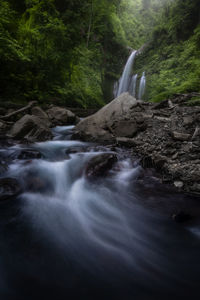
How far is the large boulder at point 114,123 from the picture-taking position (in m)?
6.07

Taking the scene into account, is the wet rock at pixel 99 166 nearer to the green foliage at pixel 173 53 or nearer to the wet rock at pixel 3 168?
the wet rock at pixel 3 168

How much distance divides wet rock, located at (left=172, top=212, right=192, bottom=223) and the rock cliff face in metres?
0.70

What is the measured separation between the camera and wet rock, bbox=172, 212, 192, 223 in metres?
2.46

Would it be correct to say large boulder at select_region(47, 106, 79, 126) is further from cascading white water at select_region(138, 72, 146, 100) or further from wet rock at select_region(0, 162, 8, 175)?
cascading white water at select_region(138, 72, 146, 100)

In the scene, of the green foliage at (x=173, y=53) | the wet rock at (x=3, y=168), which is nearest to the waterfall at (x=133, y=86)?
the green foliage at (x=173, y=53)

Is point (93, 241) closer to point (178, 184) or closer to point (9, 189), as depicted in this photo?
point (9, 189)

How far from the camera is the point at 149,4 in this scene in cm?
3127

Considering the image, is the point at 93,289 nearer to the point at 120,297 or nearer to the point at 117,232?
the point at 120,297

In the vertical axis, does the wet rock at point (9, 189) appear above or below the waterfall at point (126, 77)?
below

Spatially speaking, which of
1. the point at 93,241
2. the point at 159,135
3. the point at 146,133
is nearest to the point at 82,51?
the point at 146,133

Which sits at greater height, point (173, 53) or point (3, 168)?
point (173, 53)

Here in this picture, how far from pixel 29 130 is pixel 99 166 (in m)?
3.48

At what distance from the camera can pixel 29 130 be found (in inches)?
240

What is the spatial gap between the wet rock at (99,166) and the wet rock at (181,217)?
1.77m
